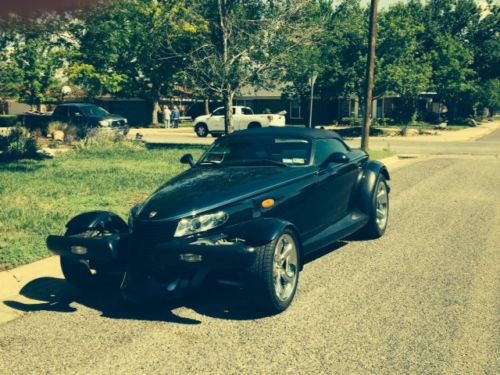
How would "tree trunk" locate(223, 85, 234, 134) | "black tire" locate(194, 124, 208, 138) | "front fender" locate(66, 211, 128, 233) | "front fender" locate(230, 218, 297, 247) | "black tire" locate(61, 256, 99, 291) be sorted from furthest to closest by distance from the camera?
1. "black tire" locate(194, 124, 208, 138)
2. "tree trunk" locate(223, 85, 234, 134)
3. "front fender" locate(66, 211, 128, 233)
4. "black tire" locate(61, 256, 99, 291)
5. "front fender" locate(230, 218, 297, 247)

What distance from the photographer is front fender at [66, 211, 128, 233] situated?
18.5ft

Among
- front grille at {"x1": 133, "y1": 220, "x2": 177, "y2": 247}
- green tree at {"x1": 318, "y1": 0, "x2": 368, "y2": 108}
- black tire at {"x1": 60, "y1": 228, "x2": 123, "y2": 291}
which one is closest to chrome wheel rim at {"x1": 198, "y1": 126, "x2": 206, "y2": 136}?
green tree at {"x1": 318, "y1": 0, "x2": 368, "y2": 108}

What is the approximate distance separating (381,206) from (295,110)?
42.9m

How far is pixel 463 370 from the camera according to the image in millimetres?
3863

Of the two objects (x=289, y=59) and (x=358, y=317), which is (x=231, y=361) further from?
(x=289, y=59)

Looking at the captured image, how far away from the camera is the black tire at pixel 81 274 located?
18.1ft

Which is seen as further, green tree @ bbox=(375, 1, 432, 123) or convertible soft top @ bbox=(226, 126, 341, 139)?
green tree @ bbox=(375, 1, 432, 123)

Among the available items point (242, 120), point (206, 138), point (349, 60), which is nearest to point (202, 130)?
point (206, 138)

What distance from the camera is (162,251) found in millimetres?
4871

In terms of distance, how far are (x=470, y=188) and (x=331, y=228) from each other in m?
7.05

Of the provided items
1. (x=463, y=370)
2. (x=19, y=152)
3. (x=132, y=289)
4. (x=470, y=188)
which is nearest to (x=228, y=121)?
(x=19, y=152)

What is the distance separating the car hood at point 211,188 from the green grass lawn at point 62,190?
2048mm

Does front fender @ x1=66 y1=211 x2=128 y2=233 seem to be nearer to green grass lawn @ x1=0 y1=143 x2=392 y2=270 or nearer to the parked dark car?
green grass lawn @ x1=0 y1=143 x2=392 y2=270

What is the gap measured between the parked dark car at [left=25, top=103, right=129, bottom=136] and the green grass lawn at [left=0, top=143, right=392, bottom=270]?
5.93 metres
